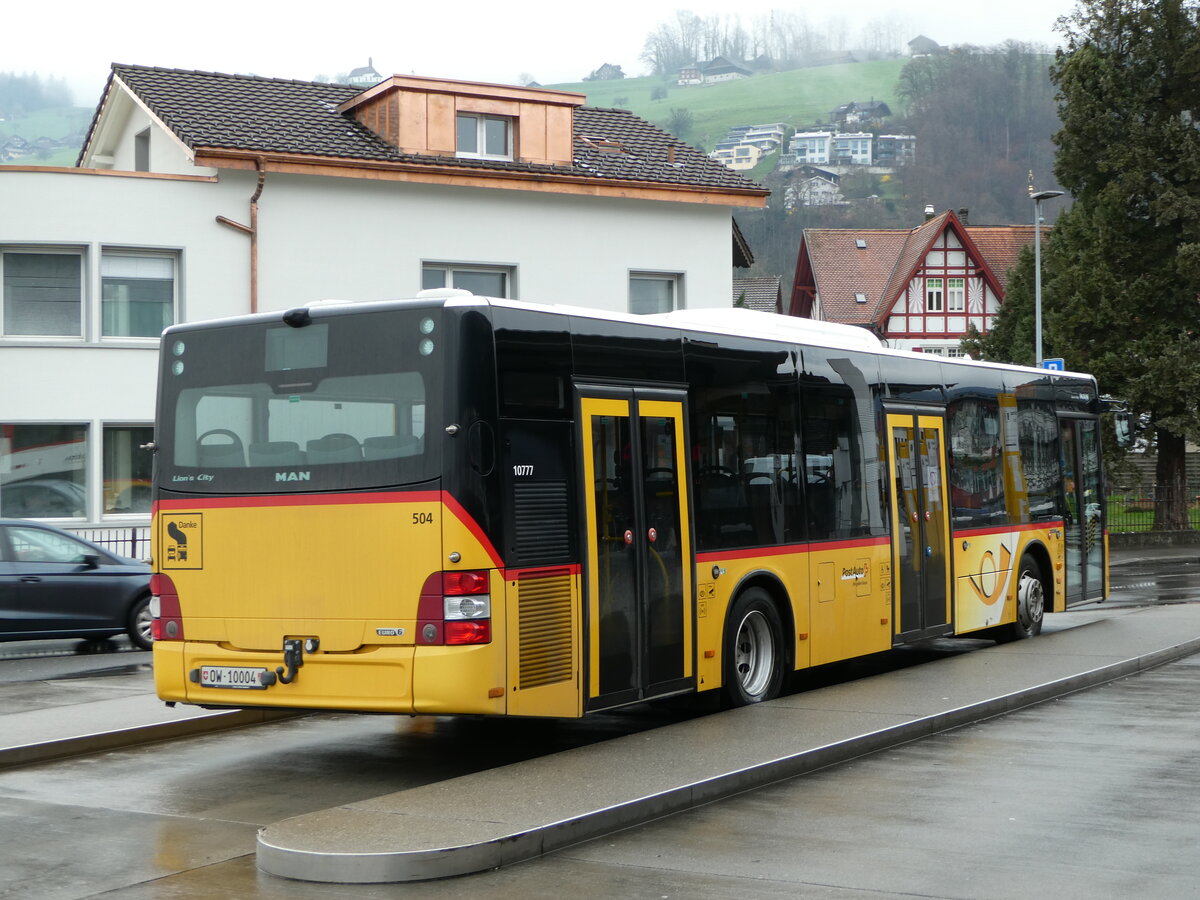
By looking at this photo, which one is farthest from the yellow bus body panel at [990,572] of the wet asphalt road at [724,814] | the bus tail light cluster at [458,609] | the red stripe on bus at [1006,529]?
the bus tail light cluster at [458,609]

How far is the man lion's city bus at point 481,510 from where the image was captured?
344 inches

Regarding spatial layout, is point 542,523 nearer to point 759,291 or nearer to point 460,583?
point 460,583

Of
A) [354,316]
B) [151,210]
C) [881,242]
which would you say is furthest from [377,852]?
[881,242]

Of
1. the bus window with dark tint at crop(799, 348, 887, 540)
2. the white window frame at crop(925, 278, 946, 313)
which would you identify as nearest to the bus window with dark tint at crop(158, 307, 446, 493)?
the bus window with dark tint at crop(799, 348, 887, 540)

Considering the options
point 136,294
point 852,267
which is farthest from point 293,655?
point 852,267

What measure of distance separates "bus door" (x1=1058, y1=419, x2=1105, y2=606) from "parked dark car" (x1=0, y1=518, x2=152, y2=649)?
10051 mm

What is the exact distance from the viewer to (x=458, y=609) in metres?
8.62

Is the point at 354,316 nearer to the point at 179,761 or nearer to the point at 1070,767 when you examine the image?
the point at 179,761

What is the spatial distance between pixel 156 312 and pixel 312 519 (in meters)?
18.3

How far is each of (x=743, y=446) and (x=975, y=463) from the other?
→ 468 cm

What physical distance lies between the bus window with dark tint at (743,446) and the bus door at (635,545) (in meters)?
0.27

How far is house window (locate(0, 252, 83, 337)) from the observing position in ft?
82.7

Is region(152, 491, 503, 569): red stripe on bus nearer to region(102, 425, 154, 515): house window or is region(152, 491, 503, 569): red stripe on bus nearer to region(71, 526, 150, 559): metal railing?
region(71, 526, 150, 559): metal railing

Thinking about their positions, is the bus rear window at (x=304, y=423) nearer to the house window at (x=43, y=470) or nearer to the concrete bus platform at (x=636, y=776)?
the concrete bus platform at (x=636, y=776)
